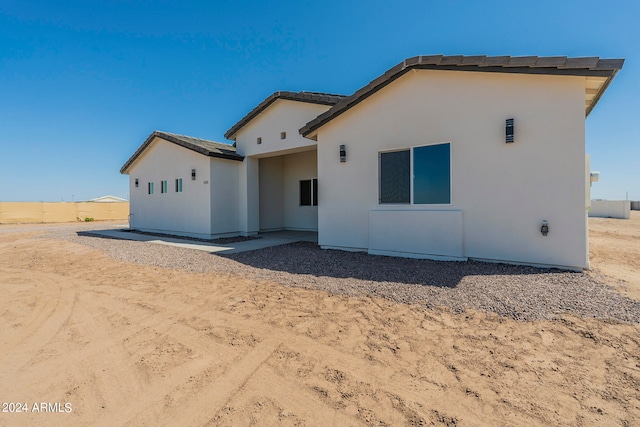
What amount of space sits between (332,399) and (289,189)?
12.4 m

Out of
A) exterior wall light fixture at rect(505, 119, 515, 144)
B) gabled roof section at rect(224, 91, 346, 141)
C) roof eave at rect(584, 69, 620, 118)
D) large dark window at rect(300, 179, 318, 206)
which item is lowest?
large dark window at rect(300, 179, 318, 206)

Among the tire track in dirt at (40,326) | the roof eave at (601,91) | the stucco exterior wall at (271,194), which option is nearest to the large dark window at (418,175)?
the roof eave at (601,91)

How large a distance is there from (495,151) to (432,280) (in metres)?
3.31

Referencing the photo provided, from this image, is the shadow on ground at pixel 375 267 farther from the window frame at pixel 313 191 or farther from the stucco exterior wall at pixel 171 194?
the window frame at pixel 313 191

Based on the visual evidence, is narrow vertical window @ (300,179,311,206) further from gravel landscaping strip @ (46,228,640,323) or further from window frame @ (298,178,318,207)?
gravel landscaping strip @ (46,228,640,323)

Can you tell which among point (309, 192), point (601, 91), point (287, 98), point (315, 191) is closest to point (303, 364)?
point (601, 91)

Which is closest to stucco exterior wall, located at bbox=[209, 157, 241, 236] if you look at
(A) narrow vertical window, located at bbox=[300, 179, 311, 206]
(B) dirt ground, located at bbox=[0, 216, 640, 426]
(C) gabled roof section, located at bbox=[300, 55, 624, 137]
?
(A) narrow vertical window, located at bbox=[300, 179, 311, 206]

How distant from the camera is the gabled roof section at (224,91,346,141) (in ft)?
31.9

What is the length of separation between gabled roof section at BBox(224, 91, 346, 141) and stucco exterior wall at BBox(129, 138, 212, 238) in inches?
74.9

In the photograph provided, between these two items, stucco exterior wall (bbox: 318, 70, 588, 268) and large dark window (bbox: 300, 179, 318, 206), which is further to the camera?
large dark window (bbox: 300, 179, 318, 206)

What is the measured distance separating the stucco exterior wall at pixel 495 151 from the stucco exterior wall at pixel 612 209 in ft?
84.9

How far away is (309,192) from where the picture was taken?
1352cm

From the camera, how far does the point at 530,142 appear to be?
5.75 m

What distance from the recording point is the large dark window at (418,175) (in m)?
6.71
